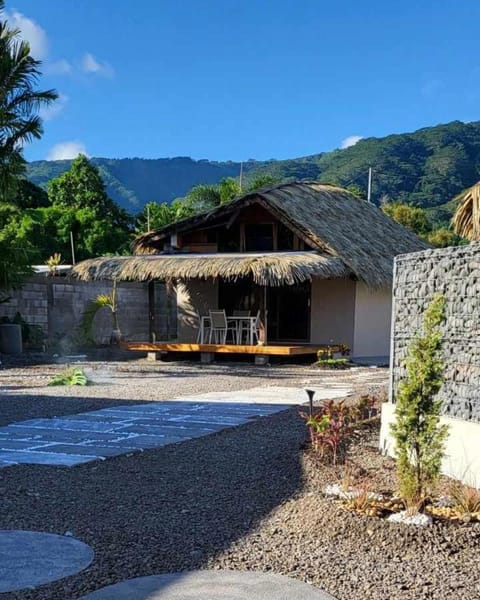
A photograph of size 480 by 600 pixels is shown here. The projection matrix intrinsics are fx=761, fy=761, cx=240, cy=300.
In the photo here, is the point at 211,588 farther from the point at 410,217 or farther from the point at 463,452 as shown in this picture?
the point at 410,217

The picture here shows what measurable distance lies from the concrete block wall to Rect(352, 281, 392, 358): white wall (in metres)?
5.72

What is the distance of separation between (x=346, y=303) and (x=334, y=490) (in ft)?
47.0

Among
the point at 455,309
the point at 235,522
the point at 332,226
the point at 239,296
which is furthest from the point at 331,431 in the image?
the point at 239,296

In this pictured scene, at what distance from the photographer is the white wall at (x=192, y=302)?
21.1m

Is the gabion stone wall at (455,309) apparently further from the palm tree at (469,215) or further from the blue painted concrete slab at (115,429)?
the blue painted concrete slab at (115,429)

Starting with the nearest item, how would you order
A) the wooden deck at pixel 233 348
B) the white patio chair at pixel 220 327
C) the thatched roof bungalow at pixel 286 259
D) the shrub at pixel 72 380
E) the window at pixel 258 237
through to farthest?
the shrub at pixel 72 380 → the wooden deck at pixel 233 348 → the thatched roof bungalow at pixel 286 259 → the white patio chair at pixel 220 327 → the window at pixel 258 237

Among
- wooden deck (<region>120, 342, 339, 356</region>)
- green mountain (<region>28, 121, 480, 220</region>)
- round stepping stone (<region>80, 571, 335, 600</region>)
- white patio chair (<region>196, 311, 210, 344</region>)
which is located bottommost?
round stepping stone (<region>80, 571, 335, 600</region>)

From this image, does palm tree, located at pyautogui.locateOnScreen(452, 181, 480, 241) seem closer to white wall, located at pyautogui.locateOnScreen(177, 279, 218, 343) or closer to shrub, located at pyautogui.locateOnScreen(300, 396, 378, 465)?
shrub, located at pyautogui.locateOnScreen(300, 396, 378, 465)

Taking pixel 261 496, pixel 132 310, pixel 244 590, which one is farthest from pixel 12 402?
pixel 132 310

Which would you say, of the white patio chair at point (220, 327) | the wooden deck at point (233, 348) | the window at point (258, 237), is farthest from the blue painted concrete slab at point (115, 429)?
the window at point (258, 237)

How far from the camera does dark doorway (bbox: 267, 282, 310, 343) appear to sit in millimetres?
20062

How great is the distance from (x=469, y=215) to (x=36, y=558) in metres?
6.56

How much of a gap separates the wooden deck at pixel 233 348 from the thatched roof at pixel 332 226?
2212mm

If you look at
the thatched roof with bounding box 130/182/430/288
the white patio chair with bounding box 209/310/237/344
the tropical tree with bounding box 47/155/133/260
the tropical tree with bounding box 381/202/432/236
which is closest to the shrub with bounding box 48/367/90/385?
the white patio chair with bounding box 209/310/237/344
